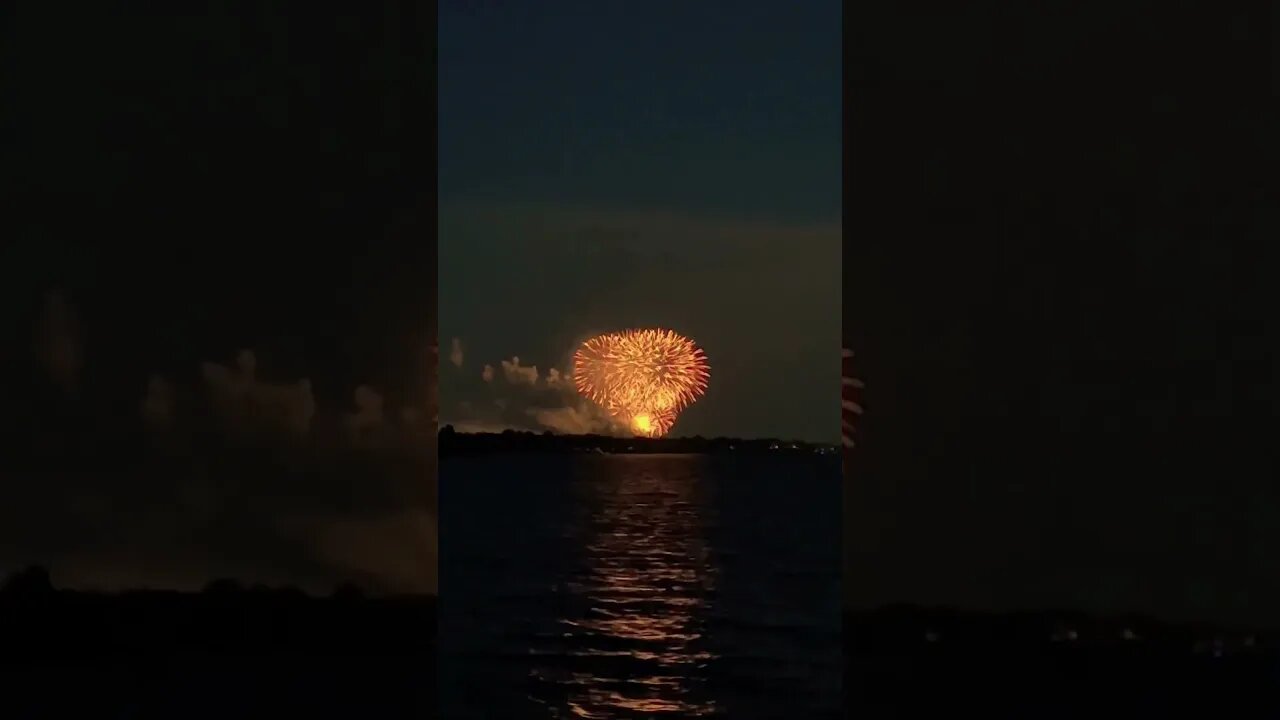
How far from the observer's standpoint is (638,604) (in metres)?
27.1

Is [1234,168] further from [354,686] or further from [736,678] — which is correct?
[736,678]

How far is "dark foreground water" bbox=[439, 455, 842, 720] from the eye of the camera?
52.3 ft

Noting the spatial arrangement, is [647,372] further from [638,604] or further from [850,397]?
[638,604]

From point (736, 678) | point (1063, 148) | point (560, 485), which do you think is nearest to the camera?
point (1063, 148)

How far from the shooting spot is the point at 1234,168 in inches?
196

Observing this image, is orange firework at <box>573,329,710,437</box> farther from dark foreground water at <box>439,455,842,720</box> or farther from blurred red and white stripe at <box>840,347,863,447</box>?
blurred red and white stripe at <box>840,347,863,447</box>

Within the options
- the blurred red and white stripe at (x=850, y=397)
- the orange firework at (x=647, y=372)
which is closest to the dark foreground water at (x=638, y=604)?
the orange firework at (x=647, y=372)

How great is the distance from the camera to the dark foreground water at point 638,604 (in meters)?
16.0

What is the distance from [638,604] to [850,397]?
887 inches

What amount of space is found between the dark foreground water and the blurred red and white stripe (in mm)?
7406

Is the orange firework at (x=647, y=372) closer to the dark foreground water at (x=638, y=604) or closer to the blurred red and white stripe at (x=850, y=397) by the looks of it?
the dark foreground water at (x=638, y=604)

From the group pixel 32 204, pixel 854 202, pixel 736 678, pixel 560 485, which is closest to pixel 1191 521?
pixel 854 202

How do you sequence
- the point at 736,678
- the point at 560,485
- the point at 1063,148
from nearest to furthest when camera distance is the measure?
the point at 1063,148
the point at 736,678
the point at 560,485

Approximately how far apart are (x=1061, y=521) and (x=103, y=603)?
3.53 m
